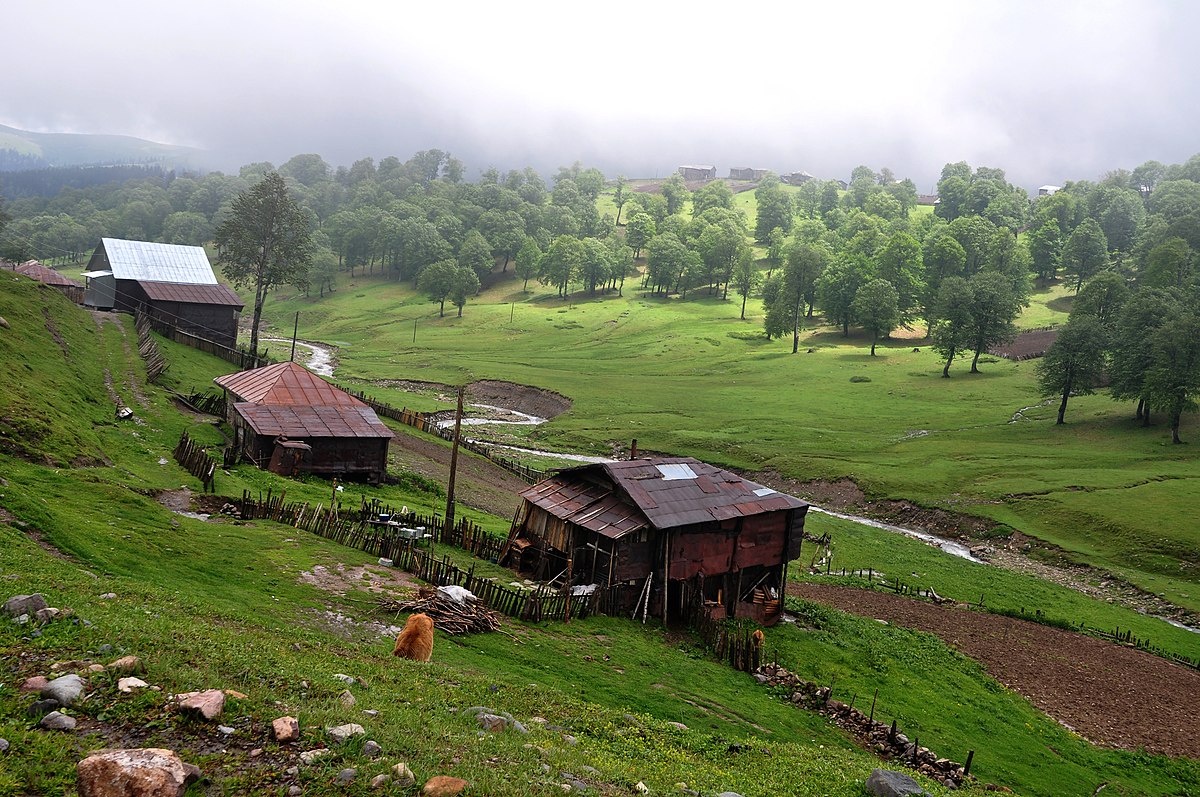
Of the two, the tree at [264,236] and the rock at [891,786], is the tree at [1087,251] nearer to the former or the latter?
the tree at [264,236]

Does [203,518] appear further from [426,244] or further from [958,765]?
[426,244]

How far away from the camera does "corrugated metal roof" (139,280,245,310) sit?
75.6 meters

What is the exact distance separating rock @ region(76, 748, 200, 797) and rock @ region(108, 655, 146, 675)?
245cm

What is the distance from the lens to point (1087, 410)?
8575 centimetres

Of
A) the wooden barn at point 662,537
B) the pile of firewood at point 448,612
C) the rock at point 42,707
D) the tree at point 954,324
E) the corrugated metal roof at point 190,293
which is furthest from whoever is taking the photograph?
the tree at point 954,324

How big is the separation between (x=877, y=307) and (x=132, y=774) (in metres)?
126

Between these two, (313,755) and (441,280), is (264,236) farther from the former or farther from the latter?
(313,755)

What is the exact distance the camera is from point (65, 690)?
11.3m

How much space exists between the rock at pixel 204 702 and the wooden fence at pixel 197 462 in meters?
26.6

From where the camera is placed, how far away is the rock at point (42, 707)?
10.8 metres

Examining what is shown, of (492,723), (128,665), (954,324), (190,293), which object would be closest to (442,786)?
(492,723)

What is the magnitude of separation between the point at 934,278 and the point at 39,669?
15215cm

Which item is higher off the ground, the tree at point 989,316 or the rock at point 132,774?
the tree at point 989,316

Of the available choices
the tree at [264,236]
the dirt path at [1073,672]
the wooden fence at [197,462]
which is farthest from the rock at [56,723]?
the tree at [264,236]
